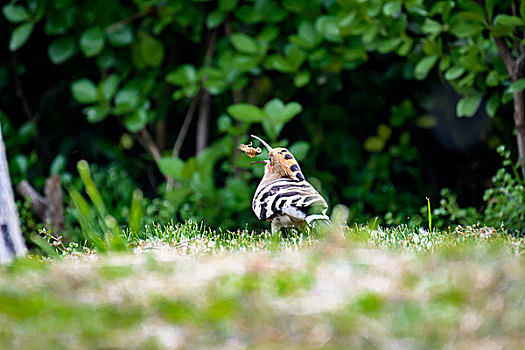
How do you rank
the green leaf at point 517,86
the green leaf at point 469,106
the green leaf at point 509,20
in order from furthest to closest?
1. the green leaf at point 469,106
2. the green leaf at point 517,86
3. the green leaf at point 509,20

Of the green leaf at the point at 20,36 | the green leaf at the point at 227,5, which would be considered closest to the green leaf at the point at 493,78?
the green leaf at the point at 227,5

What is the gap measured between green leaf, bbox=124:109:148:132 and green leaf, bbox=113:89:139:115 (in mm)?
66

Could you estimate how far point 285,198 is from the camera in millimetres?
3533

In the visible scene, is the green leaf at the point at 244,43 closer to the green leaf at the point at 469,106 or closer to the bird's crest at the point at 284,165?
the green leaf at the point at 469,106

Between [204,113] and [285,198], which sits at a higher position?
[285,198]

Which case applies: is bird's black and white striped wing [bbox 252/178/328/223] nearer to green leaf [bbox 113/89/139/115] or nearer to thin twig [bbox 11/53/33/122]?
green leaf [bbox 113/89/139/115]

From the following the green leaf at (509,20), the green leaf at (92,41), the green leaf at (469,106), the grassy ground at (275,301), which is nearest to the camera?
the grassy ground at (275,301)

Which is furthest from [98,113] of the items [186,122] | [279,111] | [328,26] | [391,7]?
[391,7]

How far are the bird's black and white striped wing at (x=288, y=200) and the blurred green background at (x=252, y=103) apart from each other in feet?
5.28

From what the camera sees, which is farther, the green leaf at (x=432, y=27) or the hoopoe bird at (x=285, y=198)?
the green leaf at (x=432, y=27)

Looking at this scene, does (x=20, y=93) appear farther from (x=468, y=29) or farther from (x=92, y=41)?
(x=468, y=29)

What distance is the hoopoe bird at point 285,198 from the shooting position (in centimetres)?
352

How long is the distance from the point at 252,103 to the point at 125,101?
1079 mm

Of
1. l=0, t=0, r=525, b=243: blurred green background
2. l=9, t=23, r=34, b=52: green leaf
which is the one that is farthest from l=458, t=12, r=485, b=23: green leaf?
l=9, t=23, r=34, b=52: green leaf
